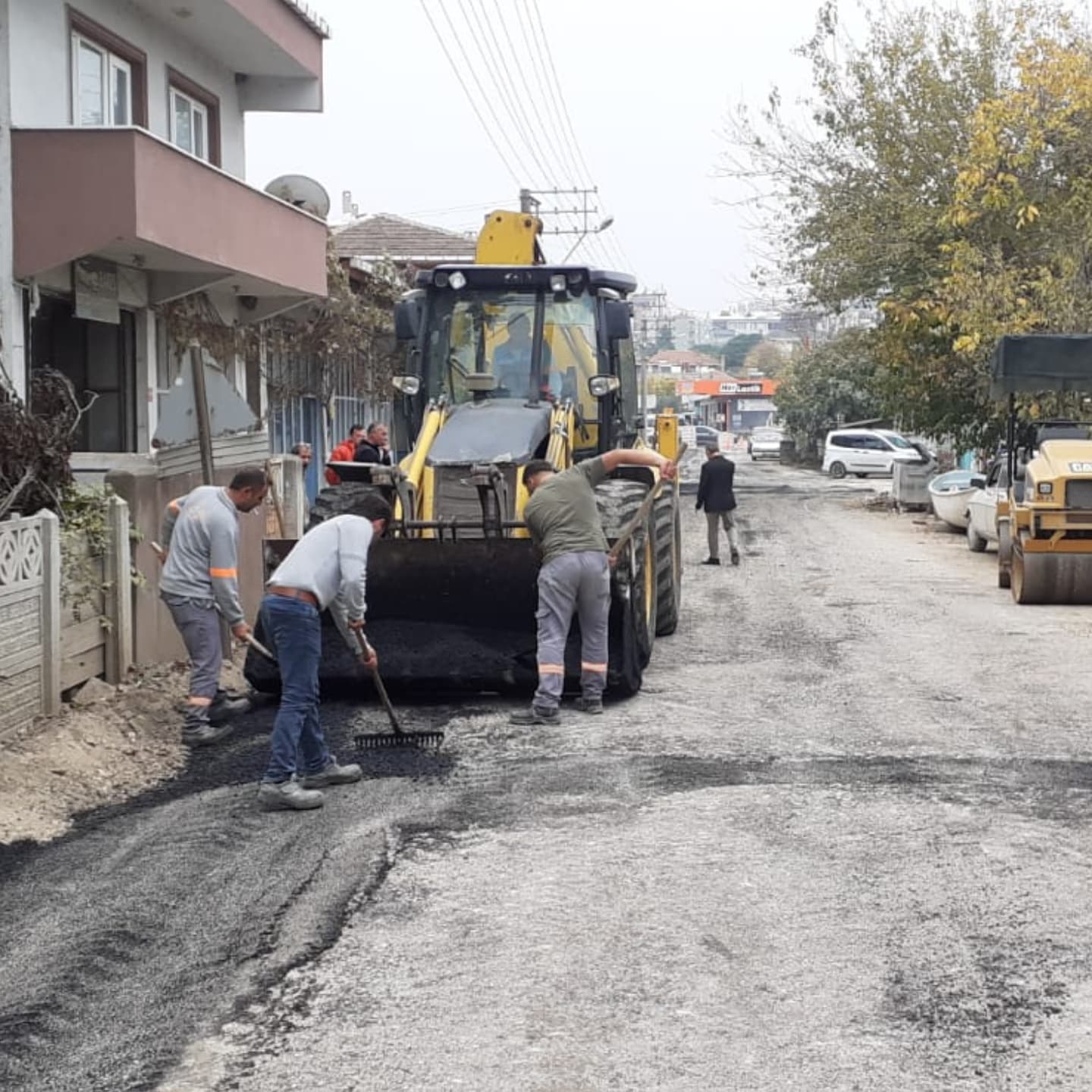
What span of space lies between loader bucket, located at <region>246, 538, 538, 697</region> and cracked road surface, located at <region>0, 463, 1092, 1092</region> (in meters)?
0.46

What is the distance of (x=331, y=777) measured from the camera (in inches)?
338

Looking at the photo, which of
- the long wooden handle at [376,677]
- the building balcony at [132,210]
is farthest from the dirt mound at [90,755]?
the building balcony at [132,210]

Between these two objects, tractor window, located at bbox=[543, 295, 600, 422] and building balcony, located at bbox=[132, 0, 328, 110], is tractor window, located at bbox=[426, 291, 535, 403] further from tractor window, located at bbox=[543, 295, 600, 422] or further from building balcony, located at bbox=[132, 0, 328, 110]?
building balcony, located at bbox=[132, 0, 328, 110]

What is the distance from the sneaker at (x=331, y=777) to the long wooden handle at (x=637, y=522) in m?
2.81

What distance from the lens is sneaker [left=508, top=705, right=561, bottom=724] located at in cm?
1019

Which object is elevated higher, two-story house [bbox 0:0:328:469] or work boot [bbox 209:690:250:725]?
two-story house [bbox 0:0:328:469]

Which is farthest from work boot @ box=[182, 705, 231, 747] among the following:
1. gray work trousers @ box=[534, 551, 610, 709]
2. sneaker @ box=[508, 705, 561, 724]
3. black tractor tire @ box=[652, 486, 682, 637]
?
black tractor tire @ box=[652, 486, 682, 637]

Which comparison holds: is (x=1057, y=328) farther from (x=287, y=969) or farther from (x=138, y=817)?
(x=287, y=969)

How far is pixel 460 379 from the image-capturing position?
13.3 metres

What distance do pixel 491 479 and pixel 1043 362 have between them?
29.3 feet

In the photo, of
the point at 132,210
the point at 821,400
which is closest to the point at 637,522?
the point at 132,210

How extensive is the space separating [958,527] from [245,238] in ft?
47.1

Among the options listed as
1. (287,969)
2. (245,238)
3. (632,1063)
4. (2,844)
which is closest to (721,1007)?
(632,1063)

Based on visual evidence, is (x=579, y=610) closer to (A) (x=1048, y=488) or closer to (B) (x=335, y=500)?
(B) (x=335, y=500)
